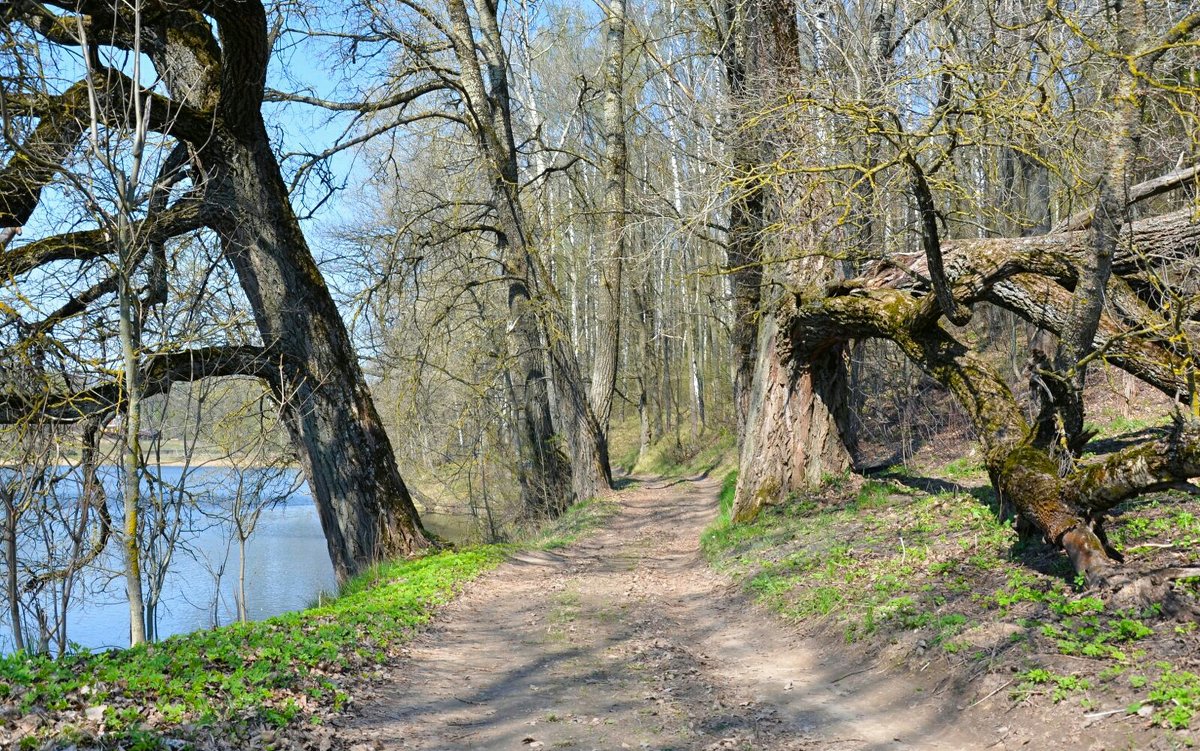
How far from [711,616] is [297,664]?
4.17m

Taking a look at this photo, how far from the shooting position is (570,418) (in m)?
17.7

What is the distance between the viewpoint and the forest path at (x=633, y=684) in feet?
16.6

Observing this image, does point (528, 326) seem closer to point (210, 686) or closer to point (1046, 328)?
point (1046, 328)

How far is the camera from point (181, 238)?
9984mm

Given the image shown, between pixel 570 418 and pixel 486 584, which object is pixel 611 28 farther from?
pixel 486 584

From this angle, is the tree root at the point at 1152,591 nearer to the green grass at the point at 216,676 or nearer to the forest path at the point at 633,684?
the forest path at the point at 633,684

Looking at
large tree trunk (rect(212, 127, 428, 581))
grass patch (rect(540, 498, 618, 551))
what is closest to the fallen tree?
grass patch (rect(540, 498, 618, 551))

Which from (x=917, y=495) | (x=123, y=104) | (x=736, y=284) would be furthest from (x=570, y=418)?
(x=123, y=104)

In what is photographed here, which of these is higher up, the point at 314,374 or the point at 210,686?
the point at 314,374

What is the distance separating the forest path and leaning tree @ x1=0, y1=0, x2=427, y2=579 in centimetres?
258

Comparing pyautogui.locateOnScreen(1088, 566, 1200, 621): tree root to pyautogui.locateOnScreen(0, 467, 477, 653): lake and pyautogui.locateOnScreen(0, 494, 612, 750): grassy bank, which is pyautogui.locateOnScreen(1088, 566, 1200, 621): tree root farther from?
pyautogui.locateOnScreen(0, 467, 477, 653): lake

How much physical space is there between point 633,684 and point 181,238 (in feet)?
24.7

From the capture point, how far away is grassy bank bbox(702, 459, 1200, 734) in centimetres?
450

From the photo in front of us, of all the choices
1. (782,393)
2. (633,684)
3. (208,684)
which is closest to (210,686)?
(208,684)
